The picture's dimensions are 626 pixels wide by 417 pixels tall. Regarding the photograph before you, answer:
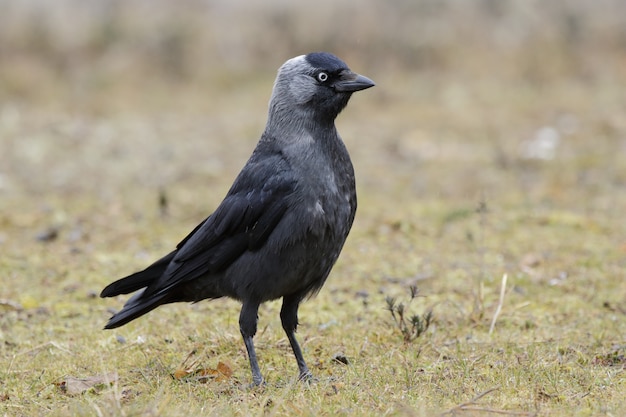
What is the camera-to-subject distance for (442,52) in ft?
51.5

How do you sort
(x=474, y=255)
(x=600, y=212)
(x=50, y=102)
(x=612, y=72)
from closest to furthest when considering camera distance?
(x=474, y=255) < (x=600, y=212) < (x=50, y=102) < (x=612, y=72)

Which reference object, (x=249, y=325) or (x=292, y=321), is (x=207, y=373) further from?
(x=292, y=321)

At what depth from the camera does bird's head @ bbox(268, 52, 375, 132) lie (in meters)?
4.65

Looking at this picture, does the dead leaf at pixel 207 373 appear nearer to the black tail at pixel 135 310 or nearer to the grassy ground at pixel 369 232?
the grassy ground at pixel 369 232

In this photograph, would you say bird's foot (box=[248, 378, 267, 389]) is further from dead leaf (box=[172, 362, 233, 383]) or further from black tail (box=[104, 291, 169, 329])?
black tail (box=[104, 291, 169, 329])

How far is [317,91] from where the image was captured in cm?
467

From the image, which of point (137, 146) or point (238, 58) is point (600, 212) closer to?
point (137, 146)

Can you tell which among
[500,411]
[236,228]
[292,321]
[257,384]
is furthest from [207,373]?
[500,411]

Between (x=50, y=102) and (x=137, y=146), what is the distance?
3.21 meters

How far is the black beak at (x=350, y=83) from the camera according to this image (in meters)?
4.62

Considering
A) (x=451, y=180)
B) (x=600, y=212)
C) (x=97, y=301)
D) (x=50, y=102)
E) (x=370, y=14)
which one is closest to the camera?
(x=97, y=301)

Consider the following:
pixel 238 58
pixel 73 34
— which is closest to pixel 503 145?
pixel 238 58

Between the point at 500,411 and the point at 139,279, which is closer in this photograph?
the point at 500,411

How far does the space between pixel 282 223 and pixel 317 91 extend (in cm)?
77
